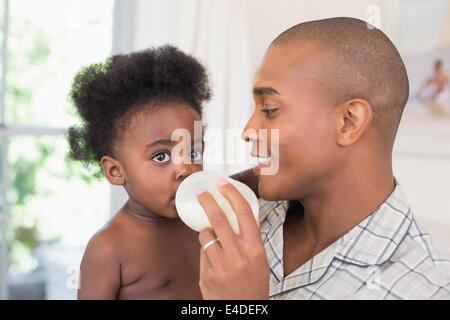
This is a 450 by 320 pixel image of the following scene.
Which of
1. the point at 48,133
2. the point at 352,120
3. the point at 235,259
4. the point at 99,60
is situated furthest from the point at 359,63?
the point at 48,133

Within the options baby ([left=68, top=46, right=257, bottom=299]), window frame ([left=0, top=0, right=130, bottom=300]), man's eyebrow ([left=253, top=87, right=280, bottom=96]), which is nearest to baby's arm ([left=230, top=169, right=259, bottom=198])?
baby ([left=68, top=46, right=257, bottom=299])

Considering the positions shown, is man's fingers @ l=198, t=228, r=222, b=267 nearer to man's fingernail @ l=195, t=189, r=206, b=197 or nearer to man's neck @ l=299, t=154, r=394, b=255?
man's fingernail @ l=195, t=189, r=206, b=197

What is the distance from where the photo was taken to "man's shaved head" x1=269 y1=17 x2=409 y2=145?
689 millimetres

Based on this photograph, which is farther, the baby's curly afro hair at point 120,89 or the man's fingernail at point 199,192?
the baby's curly afro hair at point 120,89

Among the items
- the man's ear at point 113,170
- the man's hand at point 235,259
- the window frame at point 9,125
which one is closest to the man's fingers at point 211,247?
the man's hand at point 235,259

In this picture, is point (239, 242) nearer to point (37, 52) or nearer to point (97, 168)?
point (97, 168)

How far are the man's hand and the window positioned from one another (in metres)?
0.60

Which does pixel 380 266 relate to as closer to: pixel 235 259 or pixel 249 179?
pixel 235 259

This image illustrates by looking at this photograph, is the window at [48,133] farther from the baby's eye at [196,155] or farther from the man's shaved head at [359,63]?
the man's shaved head at [359,63]

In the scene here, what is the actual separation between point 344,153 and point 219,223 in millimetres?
207

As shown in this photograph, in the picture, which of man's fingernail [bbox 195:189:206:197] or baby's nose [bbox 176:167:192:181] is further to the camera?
baby's nose [bbox 176:167:192:181]

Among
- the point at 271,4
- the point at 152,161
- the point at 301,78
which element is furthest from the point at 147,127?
the point at 271,4

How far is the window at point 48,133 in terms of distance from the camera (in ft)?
3.92

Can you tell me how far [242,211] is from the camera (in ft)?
2.02
